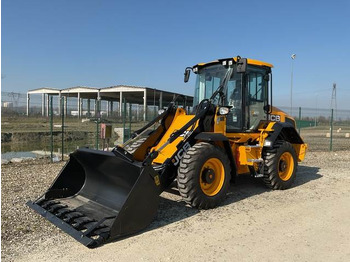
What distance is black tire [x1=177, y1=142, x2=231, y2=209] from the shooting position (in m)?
4.98

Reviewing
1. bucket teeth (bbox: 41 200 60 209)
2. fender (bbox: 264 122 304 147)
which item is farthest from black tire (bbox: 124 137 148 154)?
fender (bbox: 264 122 304 147)

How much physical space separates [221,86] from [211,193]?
2.11m

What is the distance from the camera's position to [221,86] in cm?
627

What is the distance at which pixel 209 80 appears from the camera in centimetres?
679

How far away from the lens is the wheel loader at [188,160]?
431 centimetres

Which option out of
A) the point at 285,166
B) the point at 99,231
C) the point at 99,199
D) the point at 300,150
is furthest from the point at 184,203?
the point at 300,150

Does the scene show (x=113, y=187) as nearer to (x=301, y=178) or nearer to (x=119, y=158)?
(x=119, y=158)

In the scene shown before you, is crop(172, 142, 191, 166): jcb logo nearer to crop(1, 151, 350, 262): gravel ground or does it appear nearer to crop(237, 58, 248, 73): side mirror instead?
crop(1, 151, 350, 262): gravel ground

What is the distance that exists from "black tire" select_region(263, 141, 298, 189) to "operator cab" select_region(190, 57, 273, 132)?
0.66 meters

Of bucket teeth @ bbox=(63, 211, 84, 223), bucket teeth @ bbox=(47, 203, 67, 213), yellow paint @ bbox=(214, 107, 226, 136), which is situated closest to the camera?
bucket teeth @ bbox=(63, 211, 84, 223)

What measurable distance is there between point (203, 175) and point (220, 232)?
1.10m

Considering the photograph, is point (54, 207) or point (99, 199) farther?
point (99, 199)

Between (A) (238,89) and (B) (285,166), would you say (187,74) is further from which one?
(B) (285,166)

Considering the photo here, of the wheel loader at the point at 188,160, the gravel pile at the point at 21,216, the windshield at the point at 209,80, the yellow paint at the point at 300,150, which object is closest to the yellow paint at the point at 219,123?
the wheel loader at the point at 188,160
